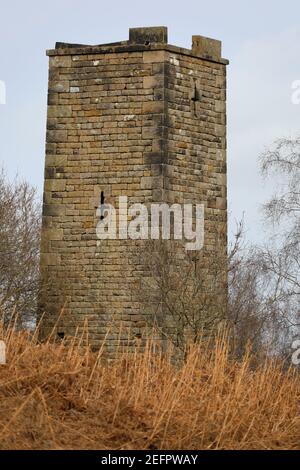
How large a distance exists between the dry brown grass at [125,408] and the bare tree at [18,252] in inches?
550

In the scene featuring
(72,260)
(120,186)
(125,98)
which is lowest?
(72,260)

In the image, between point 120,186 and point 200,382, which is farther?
point 120,186

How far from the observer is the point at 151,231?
62.7ft

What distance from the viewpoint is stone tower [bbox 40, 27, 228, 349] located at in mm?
19219
